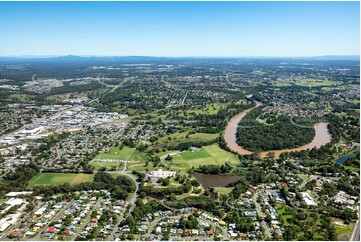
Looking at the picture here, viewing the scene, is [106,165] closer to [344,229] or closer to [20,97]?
[344,229]

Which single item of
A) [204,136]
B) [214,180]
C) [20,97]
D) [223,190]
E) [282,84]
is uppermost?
[282,84]

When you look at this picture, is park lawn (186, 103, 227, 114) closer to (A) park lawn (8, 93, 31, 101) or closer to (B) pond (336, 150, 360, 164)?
(B) pond (336, 150, 360, 164)

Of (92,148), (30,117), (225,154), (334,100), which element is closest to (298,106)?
(334,100)

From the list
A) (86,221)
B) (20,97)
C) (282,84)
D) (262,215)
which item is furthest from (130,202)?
(282,84)

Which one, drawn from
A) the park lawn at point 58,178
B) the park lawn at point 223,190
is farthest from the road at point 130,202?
the park lawn at point 223,190

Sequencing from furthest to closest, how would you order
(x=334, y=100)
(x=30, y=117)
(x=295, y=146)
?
(x=334, y=100)
(x=30, y=117)
(x=295, y=146)

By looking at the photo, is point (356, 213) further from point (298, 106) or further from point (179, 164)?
point (298, 106)

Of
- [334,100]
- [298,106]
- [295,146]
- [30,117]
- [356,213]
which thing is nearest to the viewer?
[356,213]
